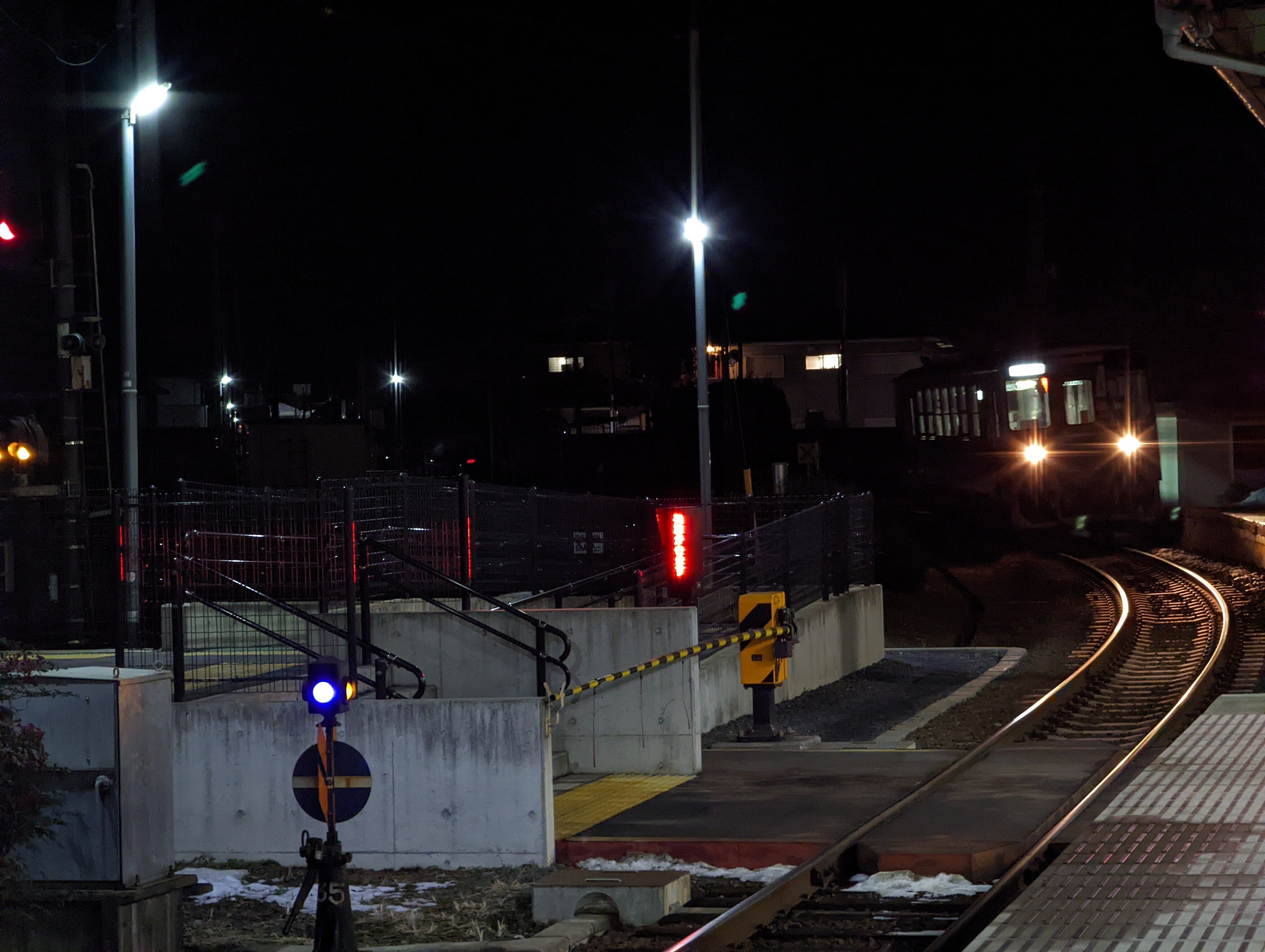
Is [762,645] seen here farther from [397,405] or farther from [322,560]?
[397,405]

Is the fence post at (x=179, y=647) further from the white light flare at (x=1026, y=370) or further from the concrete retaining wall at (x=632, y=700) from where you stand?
the white light flare at (x=1026, y=370)

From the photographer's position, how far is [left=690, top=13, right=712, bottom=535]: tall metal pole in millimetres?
25703

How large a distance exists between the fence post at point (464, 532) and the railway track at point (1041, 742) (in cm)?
542

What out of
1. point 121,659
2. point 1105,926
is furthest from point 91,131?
point 1105,926

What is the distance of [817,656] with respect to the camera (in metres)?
18.1

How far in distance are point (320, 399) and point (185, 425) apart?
16.3 metres

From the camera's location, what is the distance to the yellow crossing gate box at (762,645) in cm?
1342

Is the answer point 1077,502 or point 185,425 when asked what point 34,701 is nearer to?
point 1077,502

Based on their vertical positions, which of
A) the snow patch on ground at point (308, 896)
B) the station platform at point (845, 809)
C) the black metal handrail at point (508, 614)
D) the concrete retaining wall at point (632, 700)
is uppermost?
the black metal handrail at point (508, 614)

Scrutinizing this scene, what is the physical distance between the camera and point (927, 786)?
10.7 metres

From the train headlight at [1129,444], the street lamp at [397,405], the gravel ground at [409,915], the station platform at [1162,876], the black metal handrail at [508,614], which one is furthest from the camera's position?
the street lamp at [397,405]

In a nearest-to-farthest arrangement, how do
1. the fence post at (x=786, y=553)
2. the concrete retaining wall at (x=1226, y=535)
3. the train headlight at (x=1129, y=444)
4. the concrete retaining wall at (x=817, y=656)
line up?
the concrete retaining wall at (x=817, y=656)
the fence post at (x=786, y=553)
the concrete retaining wall at (x=1226, y=535)
the train headlight at (x=1129, y=444)

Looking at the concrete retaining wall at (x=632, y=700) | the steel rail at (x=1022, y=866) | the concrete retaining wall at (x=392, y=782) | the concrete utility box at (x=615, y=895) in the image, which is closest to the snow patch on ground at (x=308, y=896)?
the concrete retaining wall at (x=392, y=782)

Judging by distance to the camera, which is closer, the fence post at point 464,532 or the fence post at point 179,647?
the fence post at point 179,647
